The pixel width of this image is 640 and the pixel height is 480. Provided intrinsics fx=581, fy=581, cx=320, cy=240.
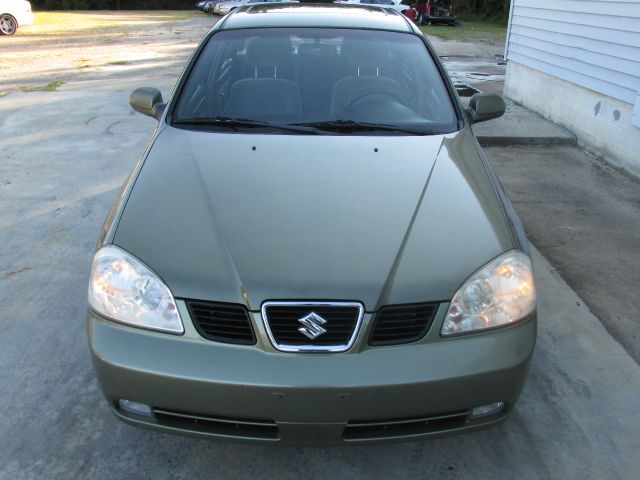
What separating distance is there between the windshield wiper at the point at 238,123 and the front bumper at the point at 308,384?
138 centimetres

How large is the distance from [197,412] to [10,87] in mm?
10287

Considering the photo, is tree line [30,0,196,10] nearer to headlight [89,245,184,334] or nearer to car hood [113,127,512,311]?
car hood [113,127,512,311]

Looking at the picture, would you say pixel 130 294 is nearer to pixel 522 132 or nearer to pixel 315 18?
pixel 315 18

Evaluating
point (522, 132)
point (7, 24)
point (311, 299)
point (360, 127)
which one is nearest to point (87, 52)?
point (7, 24)

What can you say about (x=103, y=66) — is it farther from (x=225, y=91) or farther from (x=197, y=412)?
(x=197, y=412)

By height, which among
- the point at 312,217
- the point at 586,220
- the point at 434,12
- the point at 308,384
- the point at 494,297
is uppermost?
the point at 312,217

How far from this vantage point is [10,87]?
33.8ft

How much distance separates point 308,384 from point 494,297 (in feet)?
2.46

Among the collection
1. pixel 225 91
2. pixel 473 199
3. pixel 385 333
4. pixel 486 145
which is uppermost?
pixel 225 91

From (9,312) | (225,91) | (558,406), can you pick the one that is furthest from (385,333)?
(9,312)

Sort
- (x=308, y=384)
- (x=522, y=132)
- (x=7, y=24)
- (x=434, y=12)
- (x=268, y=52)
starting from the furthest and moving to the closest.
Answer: (x=434, y=12)
(x=7, y=24)
(x=522, y=132)
(x=268, y=52)
(x=308, y=384)

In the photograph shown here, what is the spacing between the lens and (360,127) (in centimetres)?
306

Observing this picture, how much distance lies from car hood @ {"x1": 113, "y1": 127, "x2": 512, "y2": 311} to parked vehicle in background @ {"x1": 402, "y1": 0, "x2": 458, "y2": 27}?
990 inches

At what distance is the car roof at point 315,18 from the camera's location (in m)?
3.64
